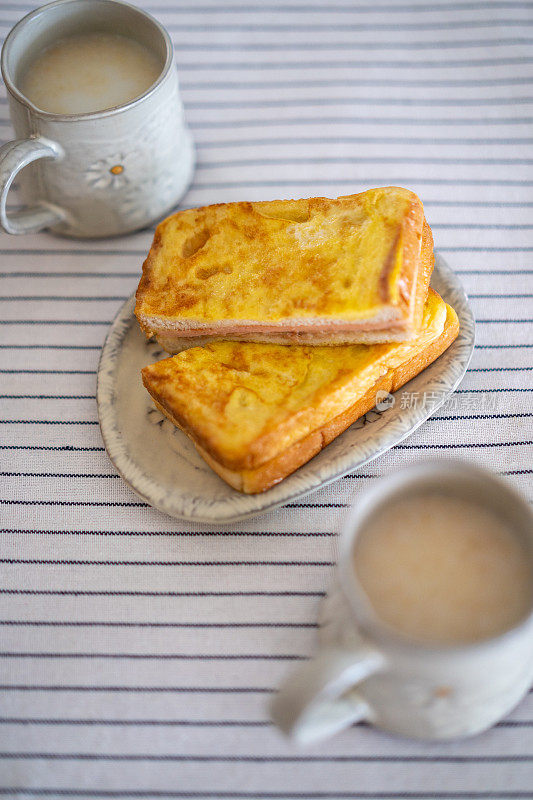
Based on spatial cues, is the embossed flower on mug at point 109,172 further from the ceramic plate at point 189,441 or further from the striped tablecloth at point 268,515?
the ceramic plate at point 189,441

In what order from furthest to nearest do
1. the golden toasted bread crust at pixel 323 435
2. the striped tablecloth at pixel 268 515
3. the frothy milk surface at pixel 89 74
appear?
the frothy milk surface at pixel 89 74
the golden toasted bread crust at pixel 323 435
the striped tablecloth at pixel 268 515

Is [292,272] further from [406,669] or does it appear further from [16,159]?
[406,669]

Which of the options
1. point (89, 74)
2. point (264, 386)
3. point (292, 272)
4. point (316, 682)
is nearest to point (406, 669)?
point (316, 682)

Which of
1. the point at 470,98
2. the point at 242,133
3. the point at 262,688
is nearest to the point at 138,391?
the point at 262,688

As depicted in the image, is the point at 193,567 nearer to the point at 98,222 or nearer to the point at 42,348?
the point at 42,348

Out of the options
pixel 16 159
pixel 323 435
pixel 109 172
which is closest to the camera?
pixel 323 435

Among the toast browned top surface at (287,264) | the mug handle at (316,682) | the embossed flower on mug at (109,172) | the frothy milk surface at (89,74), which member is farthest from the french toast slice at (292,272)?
the mug handle at (316,682)
